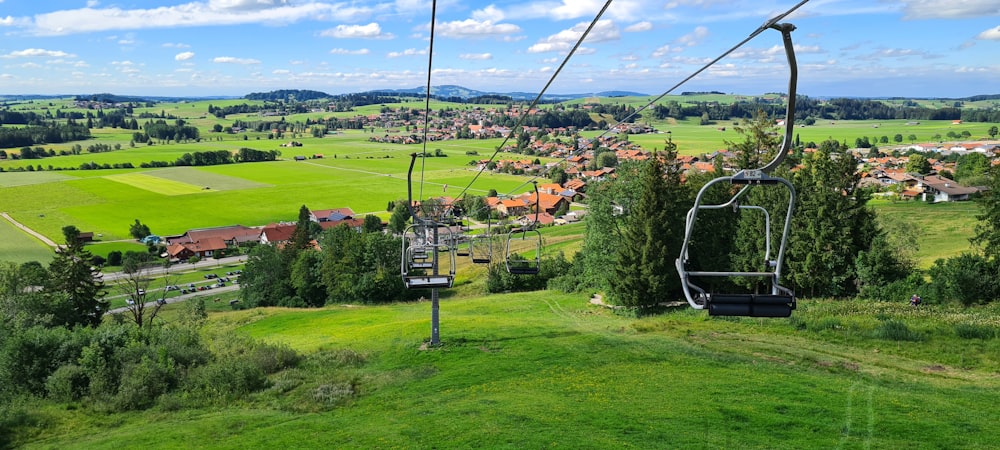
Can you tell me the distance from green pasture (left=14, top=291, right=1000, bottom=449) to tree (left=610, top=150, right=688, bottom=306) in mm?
3412

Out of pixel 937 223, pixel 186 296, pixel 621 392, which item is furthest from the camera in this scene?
pixel 186 296

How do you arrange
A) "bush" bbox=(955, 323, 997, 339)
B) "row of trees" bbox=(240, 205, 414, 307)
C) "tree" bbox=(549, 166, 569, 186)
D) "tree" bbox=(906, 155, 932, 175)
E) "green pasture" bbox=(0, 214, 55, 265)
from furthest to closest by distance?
1. "tree" bbox=(549, 166, 569, 186)
2. "tree" bbox=(906, 155, 932, 175)
3. "green pasture" bbox=(0, 214, 55, 265)
4. "row of trees" bbox=(240, 205, 414, 307)
5. "bush" bbox=(955, 323, 997, 339)

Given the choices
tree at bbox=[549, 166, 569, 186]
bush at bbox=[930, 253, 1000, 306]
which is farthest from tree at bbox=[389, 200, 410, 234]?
bush at bbox=[930, 253, 1000, 306]

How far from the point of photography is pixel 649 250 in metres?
38.3

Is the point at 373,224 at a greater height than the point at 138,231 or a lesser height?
greater

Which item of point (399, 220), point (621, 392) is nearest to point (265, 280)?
point (399, 220)

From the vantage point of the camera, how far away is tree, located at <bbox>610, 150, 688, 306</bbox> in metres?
38.4

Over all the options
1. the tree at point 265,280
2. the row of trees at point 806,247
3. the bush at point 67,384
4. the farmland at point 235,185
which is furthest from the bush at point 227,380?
the farmland at point 235,185

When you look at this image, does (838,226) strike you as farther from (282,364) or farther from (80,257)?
(80,257)

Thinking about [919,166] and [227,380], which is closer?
[227,380]

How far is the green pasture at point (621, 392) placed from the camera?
57.9 feet

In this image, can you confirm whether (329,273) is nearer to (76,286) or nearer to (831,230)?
(76,286)

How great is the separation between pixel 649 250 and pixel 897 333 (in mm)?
14143

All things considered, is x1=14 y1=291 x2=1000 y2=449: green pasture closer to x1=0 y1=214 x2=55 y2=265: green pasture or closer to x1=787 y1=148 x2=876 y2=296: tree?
x1=787 y1=148 x2=876 y2=296: tree
